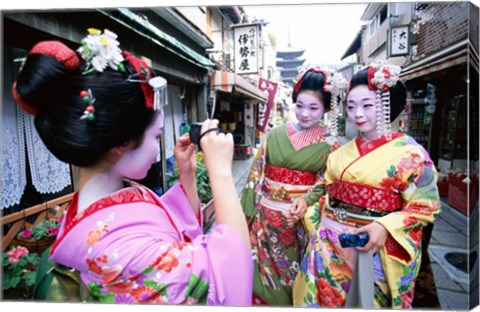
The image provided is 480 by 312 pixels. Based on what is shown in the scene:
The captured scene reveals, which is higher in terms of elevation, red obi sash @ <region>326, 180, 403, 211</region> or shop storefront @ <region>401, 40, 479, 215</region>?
shop storefront @ <region>401, 40, 479, 215</region>

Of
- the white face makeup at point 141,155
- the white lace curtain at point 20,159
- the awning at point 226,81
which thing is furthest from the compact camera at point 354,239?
the white lace curtain at point 20,159

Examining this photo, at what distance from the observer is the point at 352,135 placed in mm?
1713

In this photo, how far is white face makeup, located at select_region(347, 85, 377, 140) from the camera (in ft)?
5.00

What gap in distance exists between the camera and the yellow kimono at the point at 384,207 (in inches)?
57.6

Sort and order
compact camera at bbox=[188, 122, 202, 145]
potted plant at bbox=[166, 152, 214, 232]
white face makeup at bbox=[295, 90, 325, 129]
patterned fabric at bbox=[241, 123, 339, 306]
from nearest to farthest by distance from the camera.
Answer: compact camera at bbox=[188, 122, 202, 145], white face makeup at bbox=[295, 90, 325, 129], patterned fabric at bbox=[241, 123, 339, 306], potted plant at bbox=[166, 152, 214, 232]

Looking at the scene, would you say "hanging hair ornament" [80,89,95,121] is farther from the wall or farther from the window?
the wall

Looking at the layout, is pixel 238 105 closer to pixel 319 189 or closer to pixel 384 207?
pixel 319 189

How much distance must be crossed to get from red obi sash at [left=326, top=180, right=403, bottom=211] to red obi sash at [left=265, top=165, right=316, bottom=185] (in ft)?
1.31

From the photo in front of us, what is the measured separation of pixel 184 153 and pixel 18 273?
56.8 inches

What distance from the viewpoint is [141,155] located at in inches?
44.9

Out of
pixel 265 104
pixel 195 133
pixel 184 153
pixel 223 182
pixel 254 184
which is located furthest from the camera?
pixel 265 104

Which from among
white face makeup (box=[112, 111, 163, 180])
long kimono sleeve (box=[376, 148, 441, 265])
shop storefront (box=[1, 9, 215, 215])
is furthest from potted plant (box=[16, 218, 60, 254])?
long kimono sleeve (box=[376, 148, 441, 265])

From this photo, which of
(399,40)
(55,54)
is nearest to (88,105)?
(55,54)

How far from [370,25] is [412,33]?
293 mm
